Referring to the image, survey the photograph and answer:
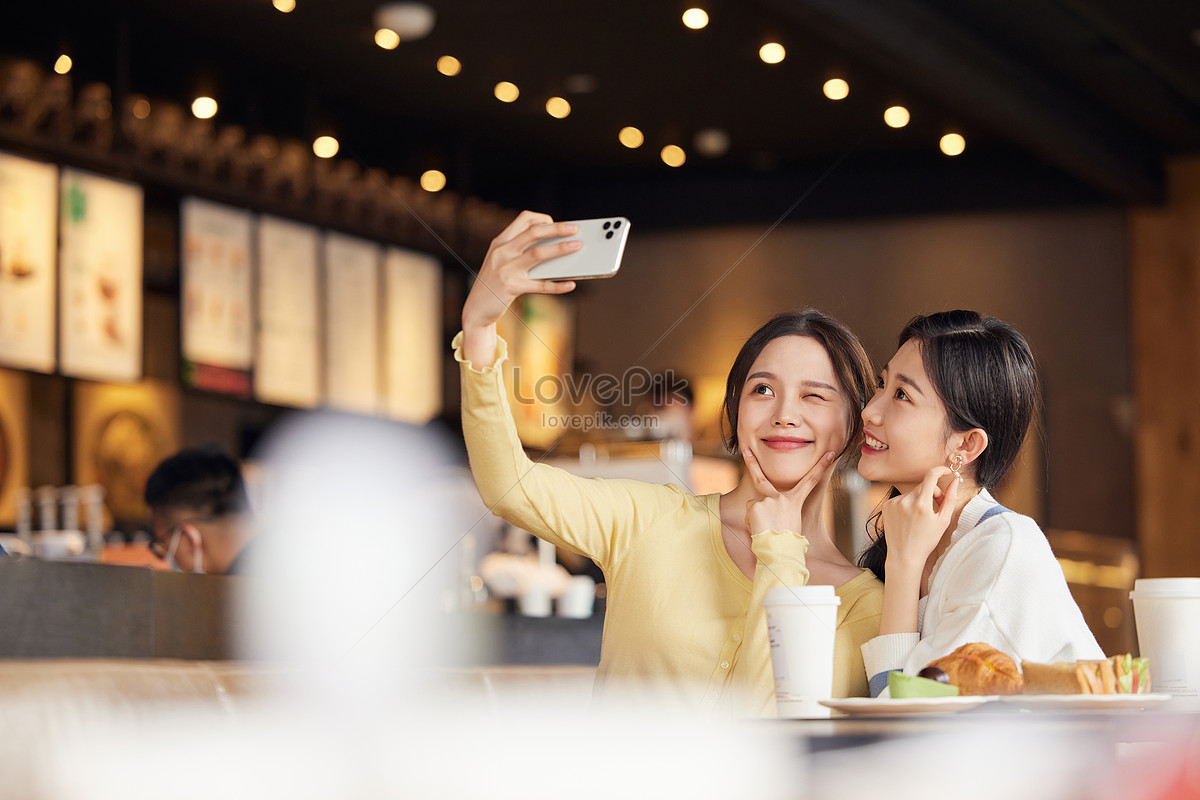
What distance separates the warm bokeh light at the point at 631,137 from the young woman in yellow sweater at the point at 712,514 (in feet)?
11.5

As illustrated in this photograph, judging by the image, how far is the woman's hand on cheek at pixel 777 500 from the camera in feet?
3.83

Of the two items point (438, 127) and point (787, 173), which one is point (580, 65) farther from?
point (787, 173)

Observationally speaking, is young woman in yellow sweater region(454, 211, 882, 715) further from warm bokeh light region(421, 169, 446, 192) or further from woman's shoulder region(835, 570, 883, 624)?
warm bokeh light region(421, 169, 446, 192)

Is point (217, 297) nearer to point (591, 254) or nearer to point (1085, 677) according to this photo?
point (591, 254)

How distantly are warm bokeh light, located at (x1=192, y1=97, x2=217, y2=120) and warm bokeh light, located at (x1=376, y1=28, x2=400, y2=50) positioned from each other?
1.88 feet

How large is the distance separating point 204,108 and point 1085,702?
3701 mm

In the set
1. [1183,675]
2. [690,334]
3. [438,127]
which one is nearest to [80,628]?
[1183,675]

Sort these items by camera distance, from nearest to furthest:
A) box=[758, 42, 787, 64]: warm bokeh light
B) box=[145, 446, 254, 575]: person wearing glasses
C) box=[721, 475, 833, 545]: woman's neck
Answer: box=[721, 475, 833, 545]: woman's neck, box=[145, 446, 254, 575]: person wearing glasses, box=[758, 42, 787, 64]: warm bokeh light

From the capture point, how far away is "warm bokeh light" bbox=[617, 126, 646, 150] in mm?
4793

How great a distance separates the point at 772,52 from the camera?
4055 mm

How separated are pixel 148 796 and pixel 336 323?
11.8 ft

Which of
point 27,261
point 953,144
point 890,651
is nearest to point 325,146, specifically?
point 27,261

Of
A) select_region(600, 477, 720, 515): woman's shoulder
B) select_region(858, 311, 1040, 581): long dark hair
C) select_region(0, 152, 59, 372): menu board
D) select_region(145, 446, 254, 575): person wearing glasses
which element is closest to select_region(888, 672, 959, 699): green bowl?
select_region(858, 311, 1040, 581): long dark hair

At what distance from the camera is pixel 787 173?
17.6 feet
